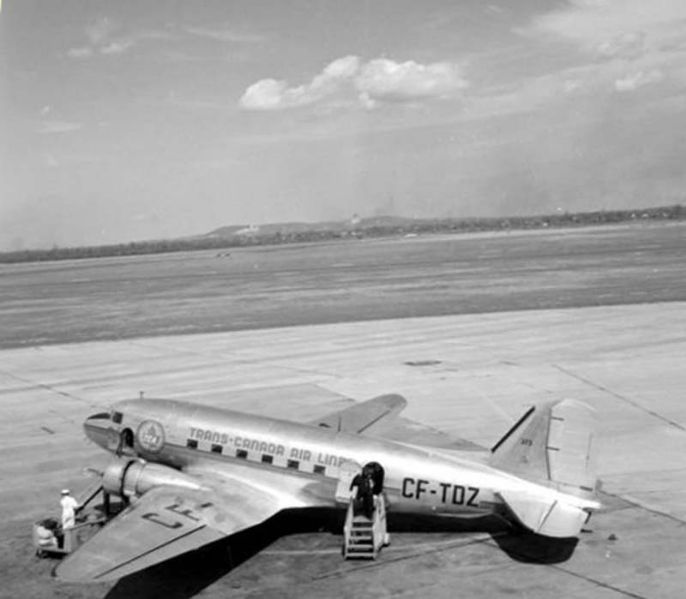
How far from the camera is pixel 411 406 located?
3591 cm

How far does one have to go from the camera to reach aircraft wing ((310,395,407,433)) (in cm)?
2723

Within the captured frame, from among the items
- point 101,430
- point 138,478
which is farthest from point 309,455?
point 101,430

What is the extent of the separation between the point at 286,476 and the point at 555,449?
6.79 meters

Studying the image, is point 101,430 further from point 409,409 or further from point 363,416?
point 409,409

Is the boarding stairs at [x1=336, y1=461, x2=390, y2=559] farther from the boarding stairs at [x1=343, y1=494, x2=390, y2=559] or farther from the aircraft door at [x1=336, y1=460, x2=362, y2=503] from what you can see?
the aircraft door at [x1=336, y1=460, x2=362, y2=503]

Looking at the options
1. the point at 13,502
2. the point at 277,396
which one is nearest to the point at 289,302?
the point at 277,396

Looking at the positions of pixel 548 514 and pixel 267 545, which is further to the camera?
pixel 267 545

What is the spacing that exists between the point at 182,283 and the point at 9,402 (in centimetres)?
8439

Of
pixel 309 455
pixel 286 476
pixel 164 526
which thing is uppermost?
pixel 309 455

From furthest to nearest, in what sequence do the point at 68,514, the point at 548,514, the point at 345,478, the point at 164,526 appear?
the point at 345,478
the point at 68,514
the point at 164,526
the point at 548,514

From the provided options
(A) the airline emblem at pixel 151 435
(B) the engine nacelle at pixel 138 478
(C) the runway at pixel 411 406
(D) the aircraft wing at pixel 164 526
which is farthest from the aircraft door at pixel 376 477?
(A) the airline emblem at pixel 151 435

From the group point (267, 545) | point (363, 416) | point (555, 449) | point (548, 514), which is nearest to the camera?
point (548, 514)

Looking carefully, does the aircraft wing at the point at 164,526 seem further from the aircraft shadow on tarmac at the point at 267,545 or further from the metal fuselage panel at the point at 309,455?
the aircraft shadow on tarmac at the point at 267,545

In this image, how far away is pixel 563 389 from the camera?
3766 cm
